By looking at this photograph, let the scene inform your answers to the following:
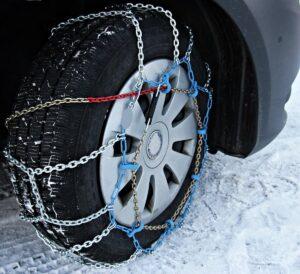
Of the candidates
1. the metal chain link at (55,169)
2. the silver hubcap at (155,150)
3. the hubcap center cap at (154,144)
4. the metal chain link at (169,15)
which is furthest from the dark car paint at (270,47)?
the metal chain link at (55,169)

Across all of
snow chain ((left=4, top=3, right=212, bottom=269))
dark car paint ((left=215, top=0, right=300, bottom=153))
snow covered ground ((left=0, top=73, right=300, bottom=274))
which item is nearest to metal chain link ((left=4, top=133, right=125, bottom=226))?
snow chain ((left=4, top=3, right=212, bottom=269))

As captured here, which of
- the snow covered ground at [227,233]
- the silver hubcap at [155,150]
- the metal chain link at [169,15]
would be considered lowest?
the snow covered ground at [227,233]

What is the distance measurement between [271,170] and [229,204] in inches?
18.6

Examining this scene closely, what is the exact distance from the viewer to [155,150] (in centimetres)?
189

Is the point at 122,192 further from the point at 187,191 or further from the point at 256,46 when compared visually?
the point at 256,46

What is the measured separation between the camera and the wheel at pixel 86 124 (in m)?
1.56

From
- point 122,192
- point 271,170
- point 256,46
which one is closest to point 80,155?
point 122,192

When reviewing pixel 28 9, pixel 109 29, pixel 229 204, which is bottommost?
pixel 229 204

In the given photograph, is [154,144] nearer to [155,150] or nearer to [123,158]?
[155,150]

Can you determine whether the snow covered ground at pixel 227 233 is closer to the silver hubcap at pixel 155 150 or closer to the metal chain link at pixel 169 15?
the silver hubcap at pixel 155 150

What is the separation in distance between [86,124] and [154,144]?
1.28 ft

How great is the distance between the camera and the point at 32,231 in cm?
213

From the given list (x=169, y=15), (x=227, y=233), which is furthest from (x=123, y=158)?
(x=227, y=233)

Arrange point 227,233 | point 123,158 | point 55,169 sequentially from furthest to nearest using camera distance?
point 227,233 → point 123,158 → point 55,169
